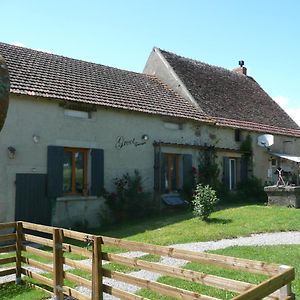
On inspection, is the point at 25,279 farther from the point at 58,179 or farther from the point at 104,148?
the point at 104,148

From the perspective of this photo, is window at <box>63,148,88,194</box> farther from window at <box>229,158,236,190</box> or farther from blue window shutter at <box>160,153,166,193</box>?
window at <box>229,158,236,190</box>

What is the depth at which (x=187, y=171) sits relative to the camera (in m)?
17.2

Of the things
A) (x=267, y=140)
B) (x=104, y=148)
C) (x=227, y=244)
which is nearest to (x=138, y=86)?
(x=104, y=148)

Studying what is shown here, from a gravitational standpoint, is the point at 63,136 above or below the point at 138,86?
below

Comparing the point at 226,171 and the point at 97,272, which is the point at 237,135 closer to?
the point at 226,171

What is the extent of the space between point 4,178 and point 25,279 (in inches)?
211

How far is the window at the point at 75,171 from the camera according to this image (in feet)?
45.9

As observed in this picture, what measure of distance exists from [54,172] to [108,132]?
8.82 feet

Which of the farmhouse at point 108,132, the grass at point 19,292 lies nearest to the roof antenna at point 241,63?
the farmhouse at point 108,132

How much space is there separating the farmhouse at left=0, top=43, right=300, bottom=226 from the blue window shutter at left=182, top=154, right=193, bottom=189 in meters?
0.04

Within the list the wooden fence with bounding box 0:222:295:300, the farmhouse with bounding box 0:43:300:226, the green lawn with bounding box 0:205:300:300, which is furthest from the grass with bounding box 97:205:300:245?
the wooden fence with bounding box 0:222:295:300

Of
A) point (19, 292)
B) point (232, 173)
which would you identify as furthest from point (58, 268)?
point (232, 173)

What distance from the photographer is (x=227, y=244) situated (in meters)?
9.90

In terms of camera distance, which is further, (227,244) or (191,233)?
(191,233)
